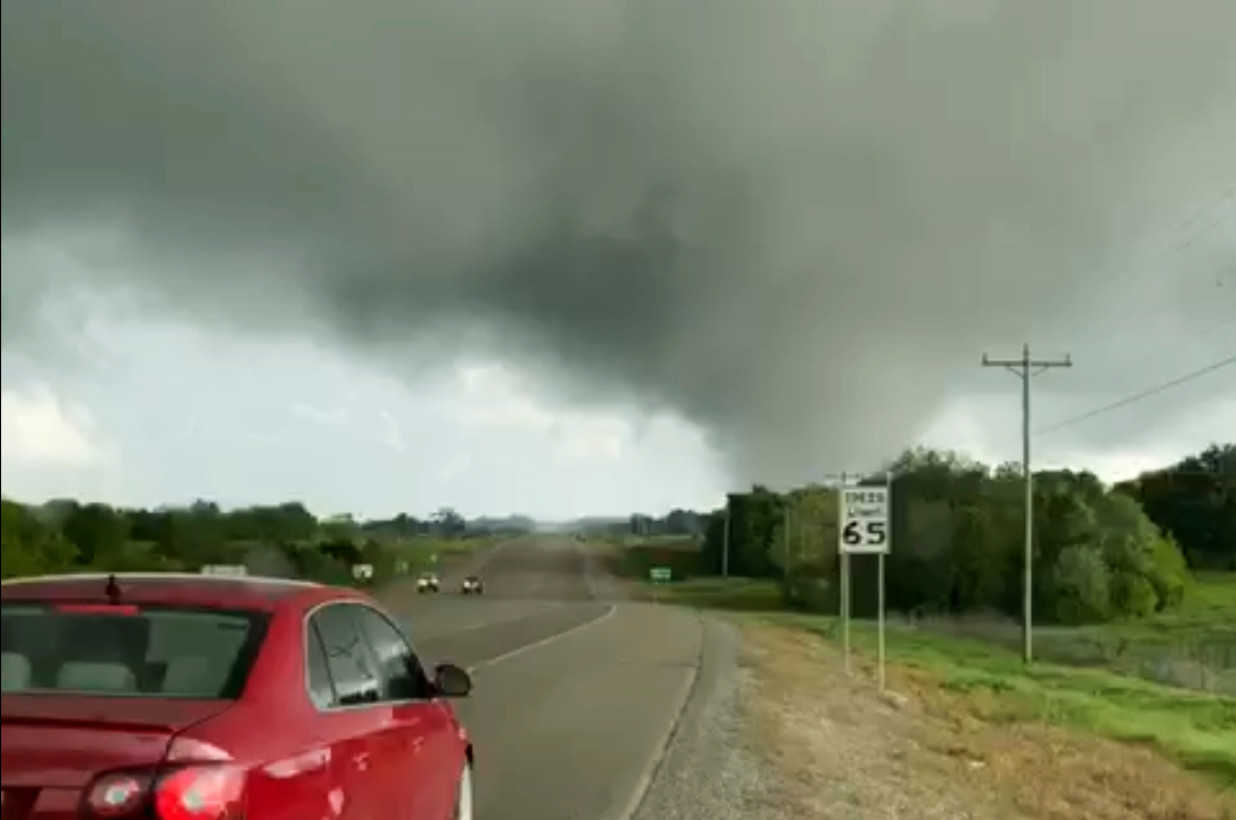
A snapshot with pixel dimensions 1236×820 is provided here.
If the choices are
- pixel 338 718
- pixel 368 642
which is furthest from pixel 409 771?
pixel 338 718

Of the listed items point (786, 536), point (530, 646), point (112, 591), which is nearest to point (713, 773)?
point (112, 591)

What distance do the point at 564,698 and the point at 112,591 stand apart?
19.8m

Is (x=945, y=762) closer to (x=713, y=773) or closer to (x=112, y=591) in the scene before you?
(x=713, y=773)

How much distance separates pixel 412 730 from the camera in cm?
825

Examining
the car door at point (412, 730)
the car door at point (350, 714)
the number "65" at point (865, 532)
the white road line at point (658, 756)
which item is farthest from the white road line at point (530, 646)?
the car door at point (350, 714)

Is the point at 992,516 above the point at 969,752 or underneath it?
above

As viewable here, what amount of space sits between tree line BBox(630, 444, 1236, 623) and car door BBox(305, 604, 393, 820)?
24.1m

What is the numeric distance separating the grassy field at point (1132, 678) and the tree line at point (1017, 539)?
876 millimetres

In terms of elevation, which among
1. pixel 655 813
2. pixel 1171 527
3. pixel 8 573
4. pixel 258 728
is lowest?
pixel 655 813

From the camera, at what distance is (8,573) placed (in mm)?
5703

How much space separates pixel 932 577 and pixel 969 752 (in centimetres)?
5537

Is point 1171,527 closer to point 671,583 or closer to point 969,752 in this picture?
point 969,752

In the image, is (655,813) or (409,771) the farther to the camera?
(655,813)

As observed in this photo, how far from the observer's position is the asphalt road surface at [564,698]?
15086mm
